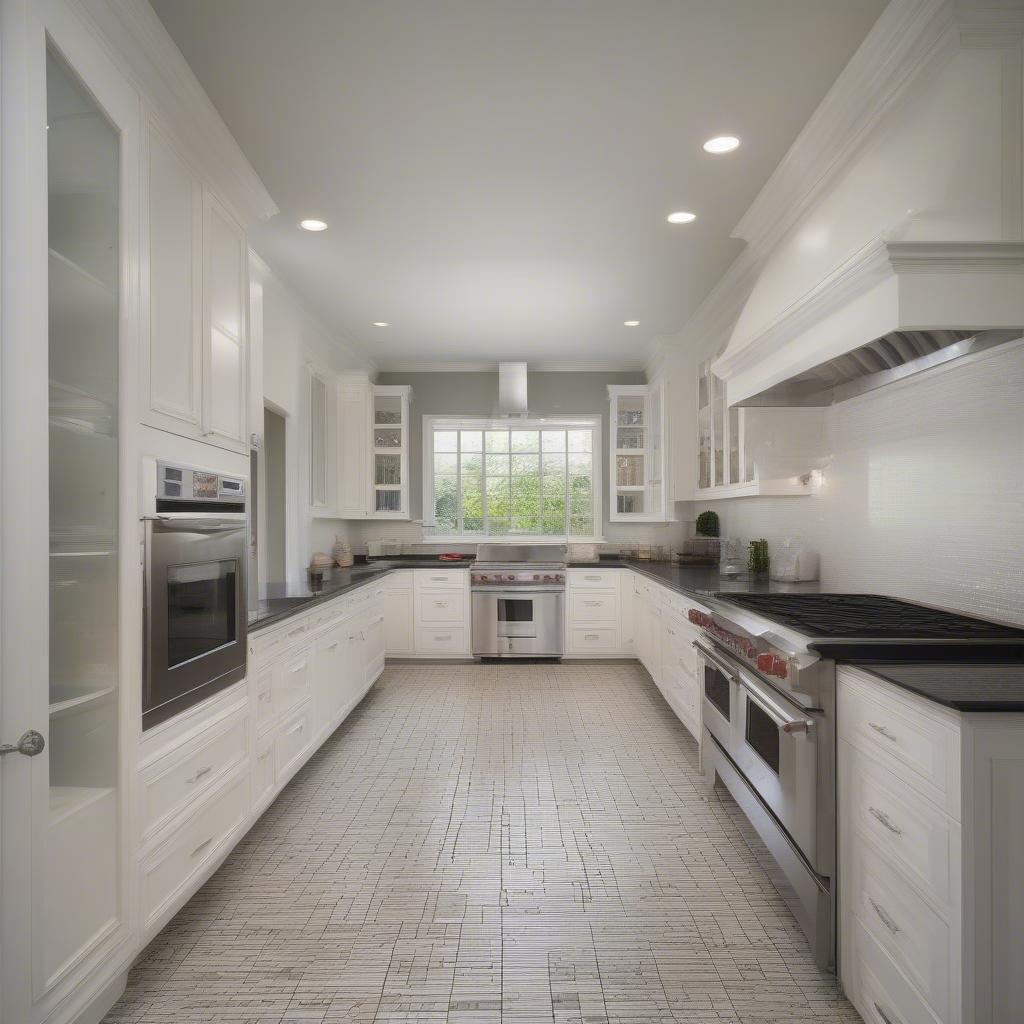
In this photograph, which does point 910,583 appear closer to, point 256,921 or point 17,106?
point 256,921

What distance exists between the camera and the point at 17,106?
1.45 m

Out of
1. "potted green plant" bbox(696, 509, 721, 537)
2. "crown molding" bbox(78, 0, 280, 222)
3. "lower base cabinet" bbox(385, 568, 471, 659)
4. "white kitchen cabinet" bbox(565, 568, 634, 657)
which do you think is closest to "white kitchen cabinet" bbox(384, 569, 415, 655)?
"lower base cabinet" bbox(385, 568, 471, 659)

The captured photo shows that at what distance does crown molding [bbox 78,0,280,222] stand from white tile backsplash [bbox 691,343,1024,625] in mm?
2588

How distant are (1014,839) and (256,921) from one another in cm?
207

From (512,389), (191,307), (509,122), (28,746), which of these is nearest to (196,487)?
(191,307)

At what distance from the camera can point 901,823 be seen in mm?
1631

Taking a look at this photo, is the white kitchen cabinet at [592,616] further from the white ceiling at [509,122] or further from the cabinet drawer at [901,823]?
the cabinet drawer at [901,823]

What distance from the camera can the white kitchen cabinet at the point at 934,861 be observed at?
4.53ft

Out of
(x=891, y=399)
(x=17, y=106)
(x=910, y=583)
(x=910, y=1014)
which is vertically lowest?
(x=910, y=1014)

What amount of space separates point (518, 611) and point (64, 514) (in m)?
4.81

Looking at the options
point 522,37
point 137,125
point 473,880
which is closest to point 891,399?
point 522,37

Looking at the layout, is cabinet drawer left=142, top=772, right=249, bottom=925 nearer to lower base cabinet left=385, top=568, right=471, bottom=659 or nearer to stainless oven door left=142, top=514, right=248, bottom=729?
stainless oven door left=142, top=514, right=248, bottom=729

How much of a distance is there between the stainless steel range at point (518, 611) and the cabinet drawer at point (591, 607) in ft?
0.36

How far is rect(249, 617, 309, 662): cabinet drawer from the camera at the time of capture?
2.74 meters
